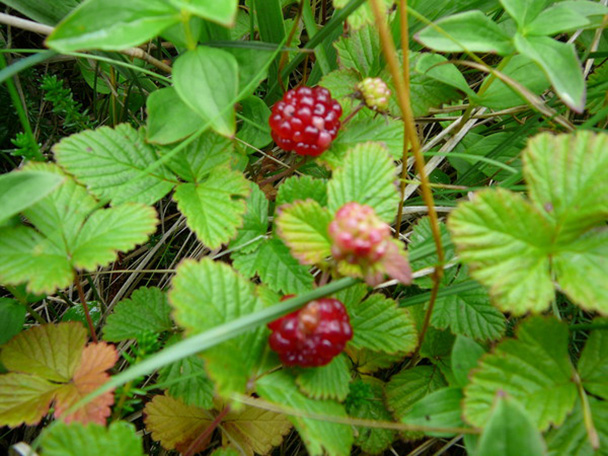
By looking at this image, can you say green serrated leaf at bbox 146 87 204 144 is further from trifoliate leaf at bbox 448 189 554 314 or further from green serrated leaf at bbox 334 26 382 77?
trifoliate leaf at bbox 448 189 554 314

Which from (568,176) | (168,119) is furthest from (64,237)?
(568,176)

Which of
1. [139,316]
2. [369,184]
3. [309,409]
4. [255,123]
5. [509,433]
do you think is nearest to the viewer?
[509,433]

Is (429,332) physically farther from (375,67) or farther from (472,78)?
(472,78)

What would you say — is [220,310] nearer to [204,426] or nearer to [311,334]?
[311,334]

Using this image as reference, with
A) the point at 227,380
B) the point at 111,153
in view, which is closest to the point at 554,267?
the point at 227,380

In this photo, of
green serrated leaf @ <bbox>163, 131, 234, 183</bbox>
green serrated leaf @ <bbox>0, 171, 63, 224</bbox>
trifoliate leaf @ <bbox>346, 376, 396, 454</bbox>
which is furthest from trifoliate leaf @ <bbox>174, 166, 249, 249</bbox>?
trifoliate leaf @ <bbox>346, 376, 396, 454</bbox>

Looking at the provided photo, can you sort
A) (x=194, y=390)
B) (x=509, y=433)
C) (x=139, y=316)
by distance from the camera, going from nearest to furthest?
(x=509, y=433) → (x=194, y=390) → (x=139, y=316)
